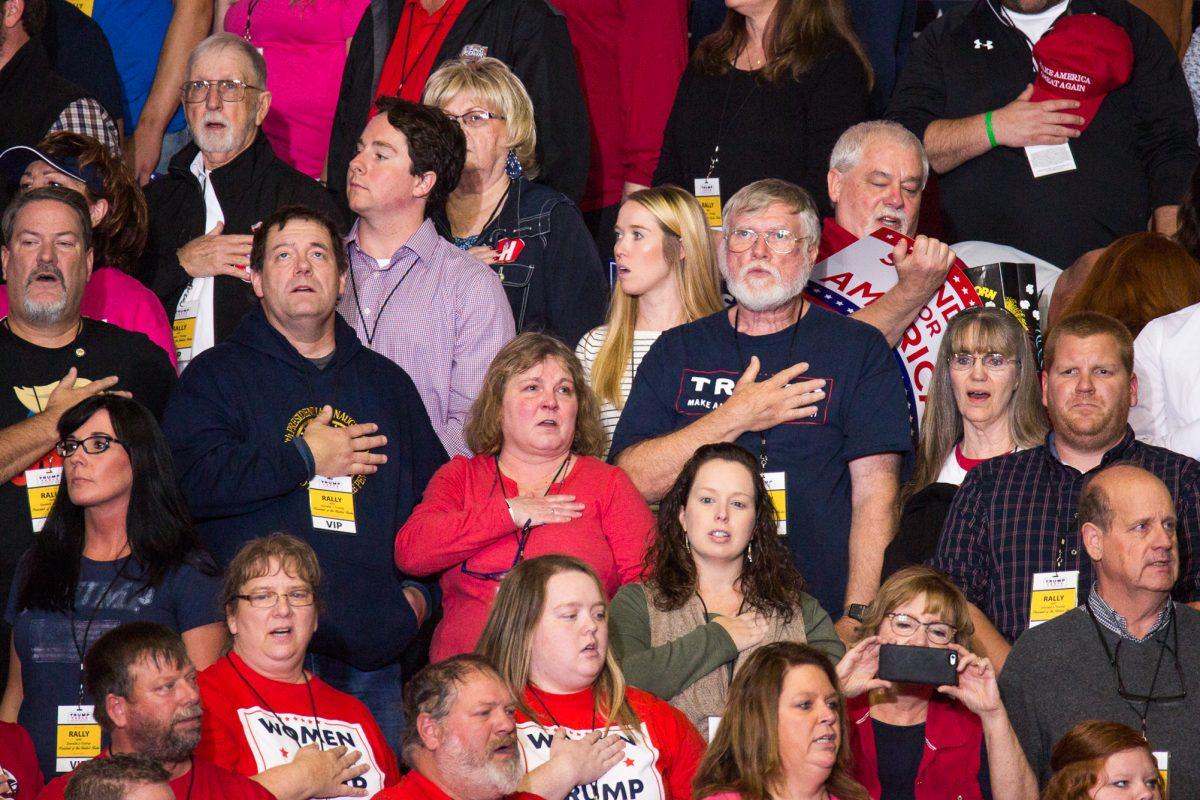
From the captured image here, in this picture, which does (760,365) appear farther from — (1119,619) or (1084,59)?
(1084,59)

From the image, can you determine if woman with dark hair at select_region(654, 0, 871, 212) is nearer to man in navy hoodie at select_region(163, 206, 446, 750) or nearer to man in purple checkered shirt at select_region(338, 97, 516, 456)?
man in purple checkered shirt at select_region(338, 97, 516, 456)

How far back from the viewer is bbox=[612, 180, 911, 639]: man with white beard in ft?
16.2

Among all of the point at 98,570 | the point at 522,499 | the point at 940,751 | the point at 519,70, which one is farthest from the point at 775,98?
the point at 98,570

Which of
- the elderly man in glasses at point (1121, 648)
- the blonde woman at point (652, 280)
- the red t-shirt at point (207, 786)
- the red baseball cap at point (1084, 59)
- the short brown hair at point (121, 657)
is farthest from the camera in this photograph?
the red baseball cap at point (1084, 59)

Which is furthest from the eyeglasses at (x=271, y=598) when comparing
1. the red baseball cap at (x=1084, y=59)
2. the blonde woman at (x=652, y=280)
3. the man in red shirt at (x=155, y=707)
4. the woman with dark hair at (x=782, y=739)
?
the red baseball cap at (x=1084, y=59)

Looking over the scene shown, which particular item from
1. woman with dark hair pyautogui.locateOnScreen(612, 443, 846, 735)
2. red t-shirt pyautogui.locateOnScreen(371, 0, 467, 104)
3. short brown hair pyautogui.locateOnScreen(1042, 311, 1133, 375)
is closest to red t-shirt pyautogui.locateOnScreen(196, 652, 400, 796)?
woman with dark hair pyautogui.locateOnScreen(612, 443, 846, 735)

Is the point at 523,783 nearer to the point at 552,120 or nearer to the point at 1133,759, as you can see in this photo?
the point at 1133,759

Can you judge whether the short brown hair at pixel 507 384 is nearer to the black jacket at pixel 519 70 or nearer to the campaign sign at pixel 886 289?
the campaign sign at pixel 886 289

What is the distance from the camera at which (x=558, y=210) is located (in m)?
5.98

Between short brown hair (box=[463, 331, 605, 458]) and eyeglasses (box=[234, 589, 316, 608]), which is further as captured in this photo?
short brown hair (box=[463, 331, 605, 458])

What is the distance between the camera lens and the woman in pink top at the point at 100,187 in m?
5.79

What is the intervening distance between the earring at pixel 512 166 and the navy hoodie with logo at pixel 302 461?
1.19 metres

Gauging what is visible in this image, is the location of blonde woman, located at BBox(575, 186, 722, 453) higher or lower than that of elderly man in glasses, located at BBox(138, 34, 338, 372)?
lower

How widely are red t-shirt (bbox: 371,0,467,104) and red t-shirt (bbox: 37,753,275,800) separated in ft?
11.1
